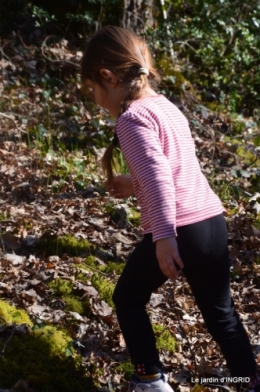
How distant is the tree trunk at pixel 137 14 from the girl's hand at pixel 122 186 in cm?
559

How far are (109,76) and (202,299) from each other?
1.24m

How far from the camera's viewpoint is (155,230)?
328 centimetres

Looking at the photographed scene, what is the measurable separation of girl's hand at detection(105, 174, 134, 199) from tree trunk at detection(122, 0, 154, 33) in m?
5.59

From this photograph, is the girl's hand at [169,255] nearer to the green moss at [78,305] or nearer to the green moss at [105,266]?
the green moss at [78,305]

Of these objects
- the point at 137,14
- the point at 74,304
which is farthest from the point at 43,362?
the point at 137,14

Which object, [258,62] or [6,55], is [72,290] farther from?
[258,62]

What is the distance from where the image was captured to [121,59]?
359 cm

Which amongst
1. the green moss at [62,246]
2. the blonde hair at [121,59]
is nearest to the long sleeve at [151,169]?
the blonde hair at [121,59]

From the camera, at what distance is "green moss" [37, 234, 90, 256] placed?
5.56 metres

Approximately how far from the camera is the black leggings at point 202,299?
3529 millimetres

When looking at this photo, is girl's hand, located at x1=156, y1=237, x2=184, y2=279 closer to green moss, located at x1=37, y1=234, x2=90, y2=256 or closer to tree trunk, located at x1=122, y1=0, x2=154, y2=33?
green moss, located at x1=37, y1=234, x2=90, y2=256

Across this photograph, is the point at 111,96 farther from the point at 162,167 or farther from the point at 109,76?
the point at 162,167

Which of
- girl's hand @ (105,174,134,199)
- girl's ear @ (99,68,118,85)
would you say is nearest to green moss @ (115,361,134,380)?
girl's hand @ (105,174,134,199)

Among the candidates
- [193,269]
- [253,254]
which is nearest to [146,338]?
[193,269]
